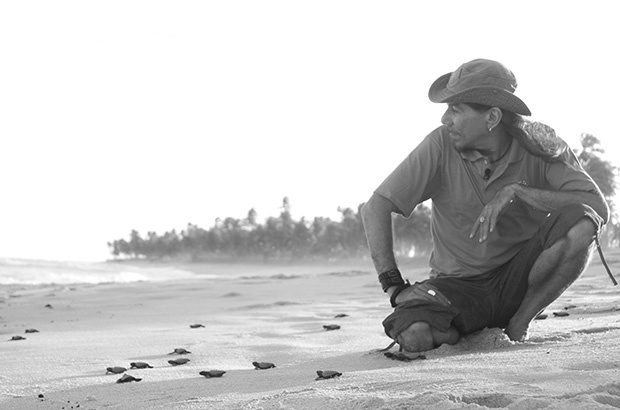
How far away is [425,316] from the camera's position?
3.83 m

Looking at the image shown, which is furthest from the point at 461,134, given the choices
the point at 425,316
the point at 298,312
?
the point at 298,312

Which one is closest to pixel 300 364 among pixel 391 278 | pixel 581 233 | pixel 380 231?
pixel 391 278

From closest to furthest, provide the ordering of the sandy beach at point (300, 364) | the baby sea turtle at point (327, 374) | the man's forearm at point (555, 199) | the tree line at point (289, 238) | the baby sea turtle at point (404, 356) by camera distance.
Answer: the sandy beach at point (300, 364) → the baby sea turtle at point (327, 374) → the baby sea turtle at point (404, 356) → the man's forearm at point (555, 199) → the tree line at point (289, 238)

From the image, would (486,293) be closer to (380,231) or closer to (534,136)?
(380,231)

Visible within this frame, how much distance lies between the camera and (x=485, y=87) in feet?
12.7

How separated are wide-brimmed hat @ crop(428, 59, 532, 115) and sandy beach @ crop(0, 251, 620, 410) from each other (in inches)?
48.3

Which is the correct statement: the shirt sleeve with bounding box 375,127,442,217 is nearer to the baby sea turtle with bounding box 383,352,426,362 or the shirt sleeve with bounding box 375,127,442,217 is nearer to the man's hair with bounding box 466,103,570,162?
the man's hair with bounding box 466,103,570,162

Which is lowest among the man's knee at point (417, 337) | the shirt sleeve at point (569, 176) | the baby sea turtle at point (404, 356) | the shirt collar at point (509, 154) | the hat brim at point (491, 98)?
the baby sea turtle at point (404, 356)

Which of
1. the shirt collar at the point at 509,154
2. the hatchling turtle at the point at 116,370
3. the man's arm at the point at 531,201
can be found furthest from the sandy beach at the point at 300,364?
the shirt collar at the point at 509,154

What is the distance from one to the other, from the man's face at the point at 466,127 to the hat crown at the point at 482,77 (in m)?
0.12

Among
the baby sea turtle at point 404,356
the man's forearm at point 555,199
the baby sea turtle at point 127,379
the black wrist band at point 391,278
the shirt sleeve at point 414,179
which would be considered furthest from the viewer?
the shirt sleeve at point 414,179

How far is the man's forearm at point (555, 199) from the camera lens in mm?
3863

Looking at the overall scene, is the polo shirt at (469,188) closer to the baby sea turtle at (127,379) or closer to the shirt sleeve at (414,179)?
the shirt sleeve at (414,179)

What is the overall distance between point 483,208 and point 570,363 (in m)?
1.30
